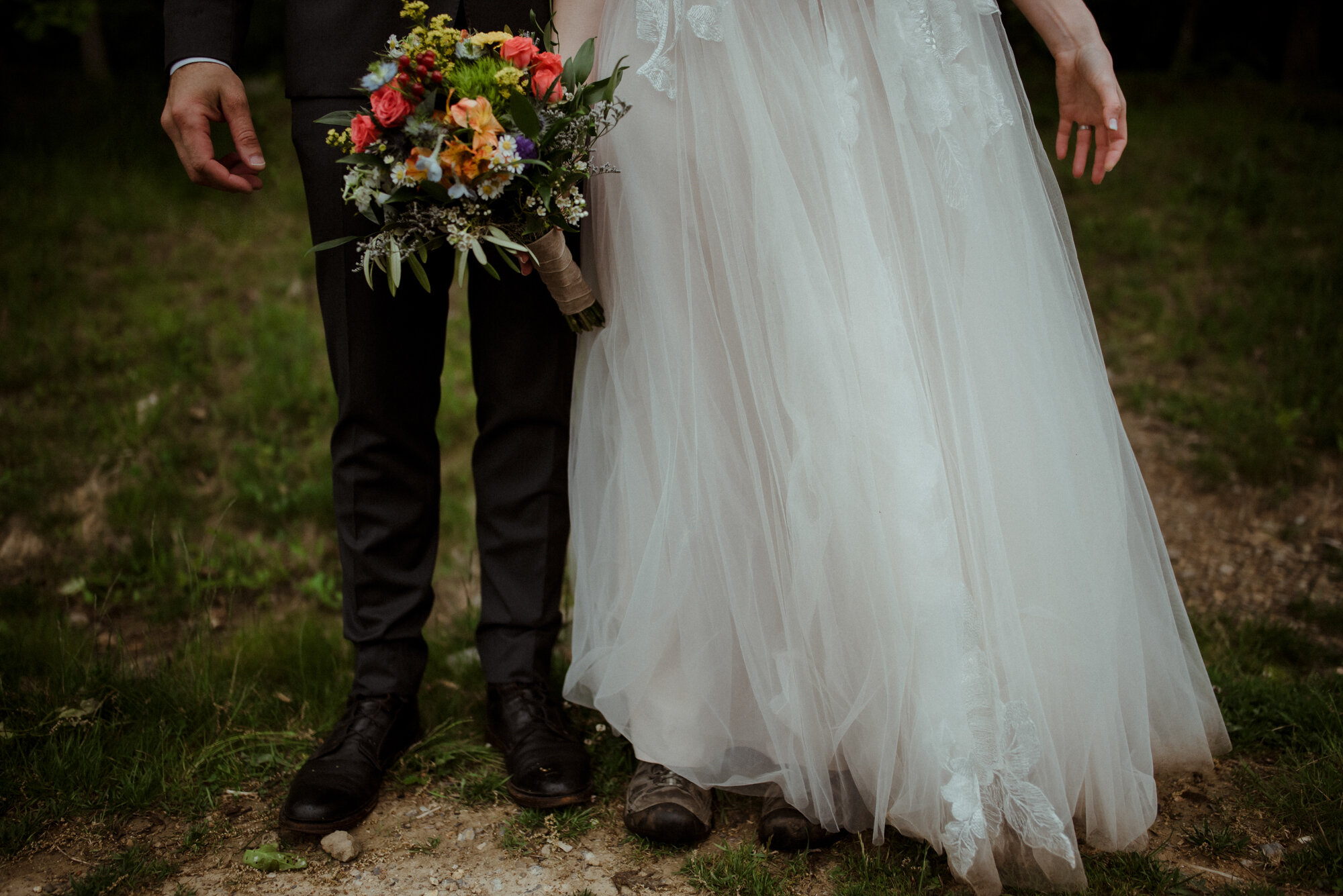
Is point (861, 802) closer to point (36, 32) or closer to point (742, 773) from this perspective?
point (742, 773)

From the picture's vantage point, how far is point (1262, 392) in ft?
11.9

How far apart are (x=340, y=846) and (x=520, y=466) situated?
82 centimetres

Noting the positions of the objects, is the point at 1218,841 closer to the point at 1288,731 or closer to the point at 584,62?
the point at 1288,731

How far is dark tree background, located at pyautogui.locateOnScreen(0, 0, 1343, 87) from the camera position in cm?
661

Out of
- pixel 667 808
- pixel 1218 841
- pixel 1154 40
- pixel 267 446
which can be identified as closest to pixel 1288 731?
pixel 1218 841

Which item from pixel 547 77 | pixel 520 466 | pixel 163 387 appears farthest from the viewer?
pixel 163 387

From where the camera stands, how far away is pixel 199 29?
1.70 metres

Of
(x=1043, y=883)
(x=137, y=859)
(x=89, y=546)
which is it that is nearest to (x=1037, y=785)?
(x=1043, y=883)

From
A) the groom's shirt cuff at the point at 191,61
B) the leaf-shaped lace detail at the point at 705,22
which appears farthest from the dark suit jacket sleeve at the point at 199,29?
the leaf-shaped lace detail at the point at 705,22

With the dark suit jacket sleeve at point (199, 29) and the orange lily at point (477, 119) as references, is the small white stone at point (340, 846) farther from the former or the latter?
the dark suit jacket sleeve at point (199, 29)

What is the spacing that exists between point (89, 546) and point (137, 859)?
1.58 m

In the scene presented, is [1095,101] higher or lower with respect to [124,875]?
higher

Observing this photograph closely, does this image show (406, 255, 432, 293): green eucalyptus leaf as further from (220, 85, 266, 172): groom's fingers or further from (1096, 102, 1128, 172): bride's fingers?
(1096, 102, 1128, 172): bride's fingers

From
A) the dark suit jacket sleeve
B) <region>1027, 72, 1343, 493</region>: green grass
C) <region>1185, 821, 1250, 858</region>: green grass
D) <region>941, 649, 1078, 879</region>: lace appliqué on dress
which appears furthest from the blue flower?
<region>1027, 72, 1343, 493</region>: green grass
